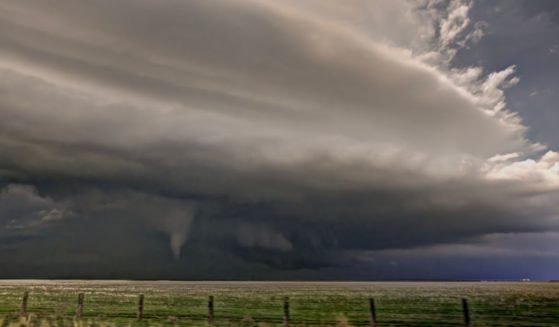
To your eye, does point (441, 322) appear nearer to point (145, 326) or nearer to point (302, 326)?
point (302, 326)

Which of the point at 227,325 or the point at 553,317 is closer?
the point at 227,325

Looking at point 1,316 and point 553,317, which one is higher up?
point 1,316

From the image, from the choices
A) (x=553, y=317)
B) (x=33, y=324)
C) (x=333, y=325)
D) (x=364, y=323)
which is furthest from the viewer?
(x=553, y=317)

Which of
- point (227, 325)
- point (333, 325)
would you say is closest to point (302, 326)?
point (333, 325)

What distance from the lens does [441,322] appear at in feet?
121

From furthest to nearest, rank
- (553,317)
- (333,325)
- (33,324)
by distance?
(553,317)
(333,325)
(33,324)

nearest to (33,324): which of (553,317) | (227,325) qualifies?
(227,325)

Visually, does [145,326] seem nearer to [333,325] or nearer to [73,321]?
[73,321]

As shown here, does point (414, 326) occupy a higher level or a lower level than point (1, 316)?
lower

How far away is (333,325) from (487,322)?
13599 mm

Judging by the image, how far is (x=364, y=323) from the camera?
36000 mm

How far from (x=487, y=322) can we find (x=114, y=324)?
29.3 metres

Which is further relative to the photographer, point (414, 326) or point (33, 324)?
point (414, 326)

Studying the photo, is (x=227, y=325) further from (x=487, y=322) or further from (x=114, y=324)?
(x=487, y=322)
